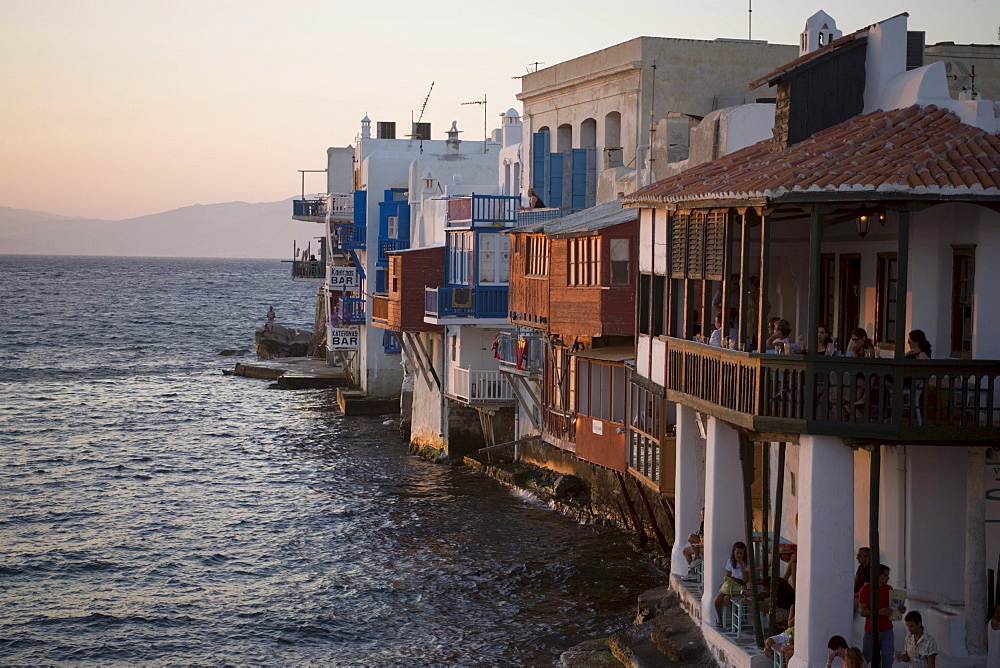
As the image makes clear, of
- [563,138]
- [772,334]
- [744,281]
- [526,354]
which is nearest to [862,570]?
[772,334]

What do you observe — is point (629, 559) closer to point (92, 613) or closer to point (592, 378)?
point (592, 378)

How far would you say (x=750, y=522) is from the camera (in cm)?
1741

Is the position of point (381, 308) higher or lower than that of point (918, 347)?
lower

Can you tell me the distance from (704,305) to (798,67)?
3867 millimetres

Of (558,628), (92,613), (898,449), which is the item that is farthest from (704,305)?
(92,613)

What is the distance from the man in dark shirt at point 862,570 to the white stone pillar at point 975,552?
3.92 ft

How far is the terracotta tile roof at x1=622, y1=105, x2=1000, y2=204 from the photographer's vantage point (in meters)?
15.0

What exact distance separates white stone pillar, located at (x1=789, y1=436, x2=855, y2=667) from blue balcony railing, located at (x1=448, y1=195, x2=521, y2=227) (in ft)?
83.4

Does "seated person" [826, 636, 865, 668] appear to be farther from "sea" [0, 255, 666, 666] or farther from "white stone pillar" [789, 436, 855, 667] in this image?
"sea" [0, 255, 666, 666]

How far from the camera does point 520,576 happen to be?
29.5 metres

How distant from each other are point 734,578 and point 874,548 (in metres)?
3.67

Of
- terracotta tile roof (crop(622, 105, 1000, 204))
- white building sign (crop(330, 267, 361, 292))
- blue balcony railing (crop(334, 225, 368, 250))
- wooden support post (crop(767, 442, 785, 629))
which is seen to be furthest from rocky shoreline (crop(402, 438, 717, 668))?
white building sign (crop(330, 267, 361, 292))

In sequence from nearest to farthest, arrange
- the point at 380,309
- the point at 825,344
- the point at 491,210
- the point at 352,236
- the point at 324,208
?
1. the point at 825,344
2. the point at 491,210
3. the point at 380,309
4. the point at 352,236
5. the point at 324,208

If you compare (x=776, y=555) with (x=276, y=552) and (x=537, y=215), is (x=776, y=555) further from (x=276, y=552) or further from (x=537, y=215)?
(x=537, y=215)
